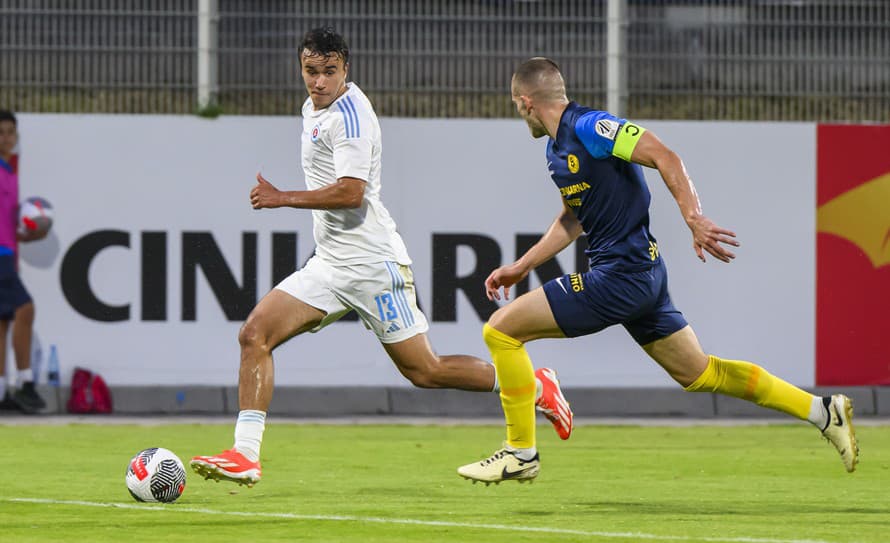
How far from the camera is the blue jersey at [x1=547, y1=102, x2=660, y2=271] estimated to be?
29.6 feet

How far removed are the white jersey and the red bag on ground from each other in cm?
678

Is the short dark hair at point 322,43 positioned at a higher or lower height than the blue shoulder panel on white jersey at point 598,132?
higher

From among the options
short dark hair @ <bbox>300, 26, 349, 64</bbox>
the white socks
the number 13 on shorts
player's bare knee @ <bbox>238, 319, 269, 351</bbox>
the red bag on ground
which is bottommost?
the red bag on ground

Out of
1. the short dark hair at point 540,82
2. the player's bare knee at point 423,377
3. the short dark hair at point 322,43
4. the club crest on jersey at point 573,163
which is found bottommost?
the player's bare knee at point 423,377

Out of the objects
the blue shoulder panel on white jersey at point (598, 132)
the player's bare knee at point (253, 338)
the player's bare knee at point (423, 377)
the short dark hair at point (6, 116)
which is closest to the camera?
the blue shoulder panel on white jersey at point (598, 132)

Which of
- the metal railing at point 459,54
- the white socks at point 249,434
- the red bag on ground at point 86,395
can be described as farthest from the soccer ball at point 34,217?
the white socks at point 249,434

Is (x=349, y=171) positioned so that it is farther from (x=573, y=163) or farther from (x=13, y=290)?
(x=13, y=290)

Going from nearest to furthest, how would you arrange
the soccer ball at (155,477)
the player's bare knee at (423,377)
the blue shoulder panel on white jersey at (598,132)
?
the blue shoulder panel on white jersey at (598,132) < the soccer ball at (155,477) < the player's bare knee at (423,377)

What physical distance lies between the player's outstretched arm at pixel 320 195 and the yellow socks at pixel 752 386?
1965 mm

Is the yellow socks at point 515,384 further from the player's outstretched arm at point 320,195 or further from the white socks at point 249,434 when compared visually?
the white socks at point 249,434

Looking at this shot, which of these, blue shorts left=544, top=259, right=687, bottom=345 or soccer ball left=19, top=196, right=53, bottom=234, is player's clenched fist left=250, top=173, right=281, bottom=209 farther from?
soccer ball left=19, top=196, right=53, bottom=234

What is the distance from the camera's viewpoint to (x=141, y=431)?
14.5 m

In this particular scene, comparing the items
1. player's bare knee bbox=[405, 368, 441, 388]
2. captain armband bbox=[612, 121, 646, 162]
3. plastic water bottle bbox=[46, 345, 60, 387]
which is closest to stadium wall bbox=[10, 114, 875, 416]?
plastic water bottle bbox=[46, 345, 60, 387]

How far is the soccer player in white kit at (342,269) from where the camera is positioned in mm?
9375
